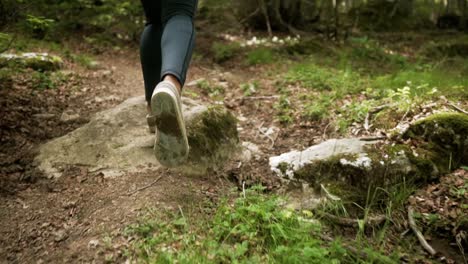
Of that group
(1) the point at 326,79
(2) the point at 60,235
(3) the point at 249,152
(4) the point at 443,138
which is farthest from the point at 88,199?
(1) the point at 326,79

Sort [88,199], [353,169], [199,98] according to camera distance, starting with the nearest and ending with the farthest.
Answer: [88,199] → [353,169] → [199,98]

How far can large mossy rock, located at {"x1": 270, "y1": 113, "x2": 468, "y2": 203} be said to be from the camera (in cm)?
228

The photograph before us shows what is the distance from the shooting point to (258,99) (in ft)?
13.9

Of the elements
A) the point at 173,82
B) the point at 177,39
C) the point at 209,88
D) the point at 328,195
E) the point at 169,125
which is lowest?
the point at 209,88

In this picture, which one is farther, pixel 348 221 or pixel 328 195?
pixel 328 195

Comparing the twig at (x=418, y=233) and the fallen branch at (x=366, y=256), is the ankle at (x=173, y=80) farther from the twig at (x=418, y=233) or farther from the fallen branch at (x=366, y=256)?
the twig at (x=418, y=233)

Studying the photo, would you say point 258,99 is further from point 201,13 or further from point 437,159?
point 201,13

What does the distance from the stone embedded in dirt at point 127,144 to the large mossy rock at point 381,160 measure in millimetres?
467

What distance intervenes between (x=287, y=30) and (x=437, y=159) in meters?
5.96

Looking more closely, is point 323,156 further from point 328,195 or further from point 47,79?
point 47,79

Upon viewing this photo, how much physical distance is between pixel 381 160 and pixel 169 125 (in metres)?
1.44

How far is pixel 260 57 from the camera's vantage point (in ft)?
19.4

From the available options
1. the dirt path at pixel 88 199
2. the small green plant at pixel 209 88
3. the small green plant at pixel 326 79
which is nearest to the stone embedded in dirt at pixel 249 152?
the dirt path at pixel 88 199

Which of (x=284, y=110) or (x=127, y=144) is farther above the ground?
(x=127, y=144)
